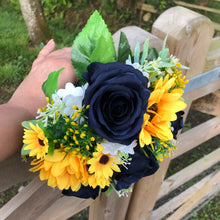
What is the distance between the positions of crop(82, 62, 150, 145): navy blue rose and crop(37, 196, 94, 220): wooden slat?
0.66m

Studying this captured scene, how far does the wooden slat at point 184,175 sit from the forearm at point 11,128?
130cm

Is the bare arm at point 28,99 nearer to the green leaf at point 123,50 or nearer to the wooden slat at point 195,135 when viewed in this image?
the green leaf at point 123,50

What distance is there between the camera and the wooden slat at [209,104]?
1.21m

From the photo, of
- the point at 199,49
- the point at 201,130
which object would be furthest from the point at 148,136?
the point at 201,130

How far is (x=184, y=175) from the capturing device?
68.3 inches

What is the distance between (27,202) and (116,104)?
18.1 inches

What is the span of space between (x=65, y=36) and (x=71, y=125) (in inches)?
146

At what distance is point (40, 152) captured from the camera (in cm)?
46

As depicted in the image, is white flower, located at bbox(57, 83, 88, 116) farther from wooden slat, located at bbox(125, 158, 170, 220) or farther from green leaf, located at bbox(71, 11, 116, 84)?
wooden slat, located at bbox(125, 158, 170, 220)

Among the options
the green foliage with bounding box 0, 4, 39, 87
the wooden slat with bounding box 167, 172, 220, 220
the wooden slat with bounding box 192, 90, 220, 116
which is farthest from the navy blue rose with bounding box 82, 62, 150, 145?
the green foliage with bounding box 0, 4, 39, 87

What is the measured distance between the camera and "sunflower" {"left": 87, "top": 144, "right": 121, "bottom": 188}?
50 centimetres

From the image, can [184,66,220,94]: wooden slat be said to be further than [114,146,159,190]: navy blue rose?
Yes

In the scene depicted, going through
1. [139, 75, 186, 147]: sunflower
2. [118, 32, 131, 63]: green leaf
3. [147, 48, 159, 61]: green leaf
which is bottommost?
[139, 75, 186, 147]: sunflower

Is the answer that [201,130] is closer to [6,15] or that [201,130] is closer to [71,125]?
[71,125]
